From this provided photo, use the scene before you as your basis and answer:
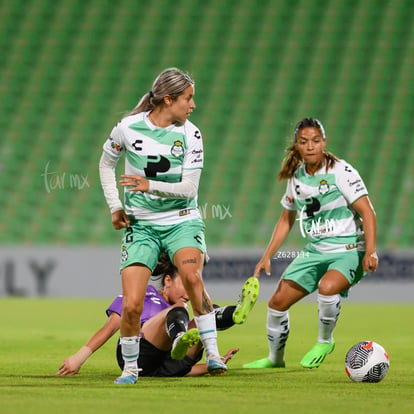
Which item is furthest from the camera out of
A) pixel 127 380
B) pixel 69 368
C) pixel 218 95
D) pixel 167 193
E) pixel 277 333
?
pixel 218 95

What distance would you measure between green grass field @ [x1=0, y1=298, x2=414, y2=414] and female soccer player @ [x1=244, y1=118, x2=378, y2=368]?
0.31 metres

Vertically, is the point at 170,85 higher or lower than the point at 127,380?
higher

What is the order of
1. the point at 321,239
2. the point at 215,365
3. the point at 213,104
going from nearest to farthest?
the point at 215,365
the point at 321,239
the point at 213,104

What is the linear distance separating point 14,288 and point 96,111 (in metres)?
4.78

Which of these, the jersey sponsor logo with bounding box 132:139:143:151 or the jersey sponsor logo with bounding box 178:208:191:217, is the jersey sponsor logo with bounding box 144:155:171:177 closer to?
the jersey sponsor logo with bounding box 132:139:143:151

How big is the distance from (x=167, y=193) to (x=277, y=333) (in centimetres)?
154

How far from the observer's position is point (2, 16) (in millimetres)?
18781

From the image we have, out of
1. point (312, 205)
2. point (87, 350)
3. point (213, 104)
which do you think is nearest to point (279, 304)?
point (312, 205)

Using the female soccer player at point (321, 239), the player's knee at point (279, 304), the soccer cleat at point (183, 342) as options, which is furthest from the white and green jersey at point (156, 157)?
the player's knee at point (279, 304)

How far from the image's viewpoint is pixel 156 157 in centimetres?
519

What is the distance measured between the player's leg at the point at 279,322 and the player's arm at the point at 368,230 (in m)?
0.52

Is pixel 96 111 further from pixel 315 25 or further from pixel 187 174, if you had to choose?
pixel 187 174

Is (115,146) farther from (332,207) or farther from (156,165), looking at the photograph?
(332,207)

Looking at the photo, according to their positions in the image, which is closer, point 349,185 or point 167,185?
point 167,185
